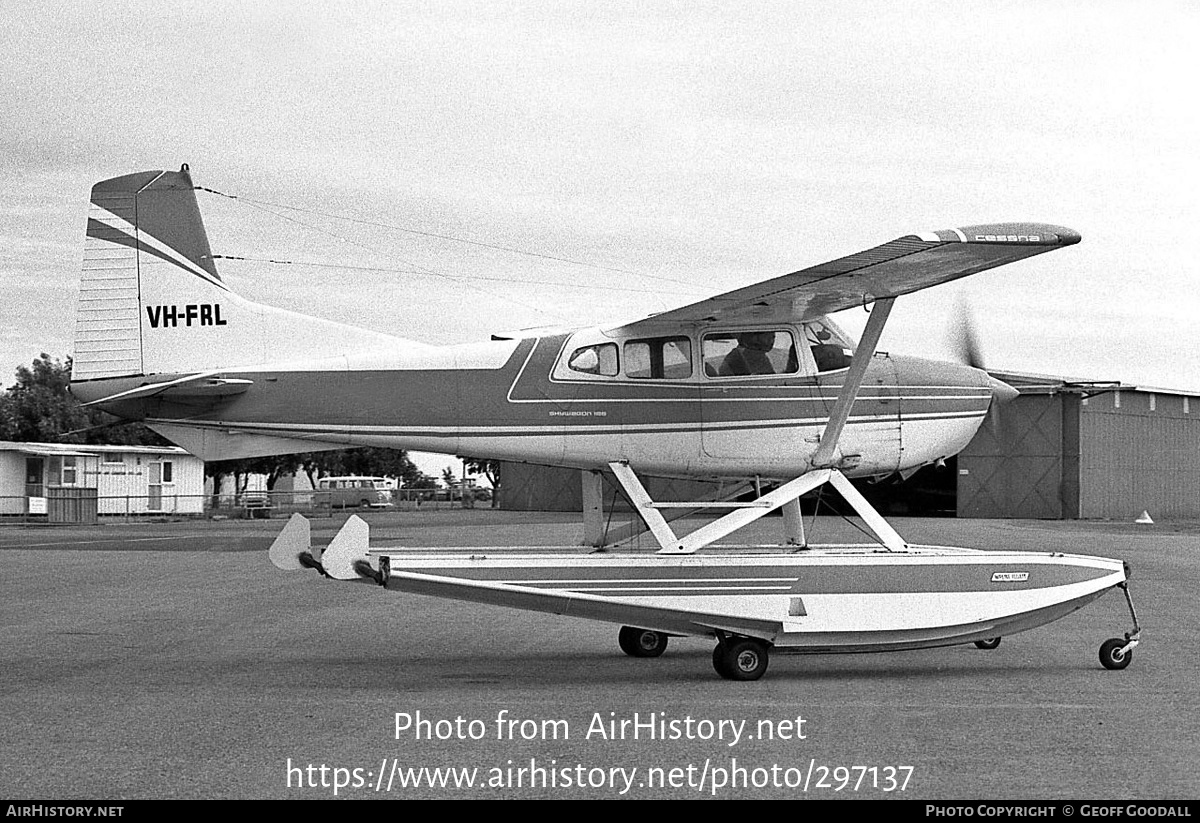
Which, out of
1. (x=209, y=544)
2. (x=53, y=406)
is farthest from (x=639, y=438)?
(x=53, y=406)

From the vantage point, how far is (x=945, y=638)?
11375 millimetres

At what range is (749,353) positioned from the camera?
1270 centimetres

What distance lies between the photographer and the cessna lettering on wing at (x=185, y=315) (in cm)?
1237

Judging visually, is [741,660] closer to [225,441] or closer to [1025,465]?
[225,441]

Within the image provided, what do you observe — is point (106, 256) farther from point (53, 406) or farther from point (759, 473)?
point (53, 406)

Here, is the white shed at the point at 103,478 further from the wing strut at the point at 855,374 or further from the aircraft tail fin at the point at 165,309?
the wing strut at the point at 855,374

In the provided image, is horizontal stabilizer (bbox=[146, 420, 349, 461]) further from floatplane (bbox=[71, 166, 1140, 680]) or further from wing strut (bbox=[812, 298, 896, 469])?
wing strut (bbox=[812, 298, 896, 469])

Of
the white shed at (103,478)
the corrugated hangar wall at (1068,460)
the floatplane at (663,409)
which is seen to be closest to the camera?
the floatplane at (663,409)

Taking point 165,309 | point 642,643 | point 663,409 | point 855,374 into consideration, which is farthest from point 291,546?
point 855,374

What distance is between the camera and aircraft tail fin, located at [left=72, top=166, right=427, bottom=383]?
40.3 ft

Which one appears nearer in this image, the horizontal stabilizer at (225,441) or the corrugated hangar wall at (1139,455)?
the horizontal stabilizer at (225,441)

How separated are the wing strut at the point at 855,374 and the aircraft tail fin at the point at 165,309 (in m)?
3.94

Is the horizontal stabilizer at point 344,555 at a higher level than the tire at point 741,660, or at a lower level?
higher

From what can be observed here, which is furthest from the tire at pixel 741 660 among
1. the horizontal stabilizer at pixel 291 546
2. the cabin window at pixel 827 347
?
the horizontal stabilizer at pixel 291 546
